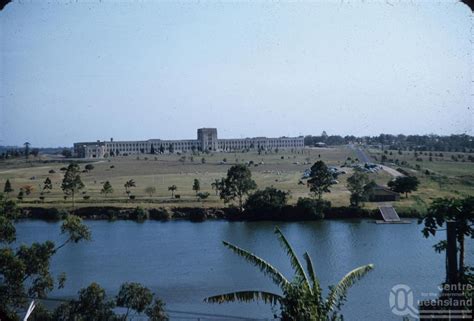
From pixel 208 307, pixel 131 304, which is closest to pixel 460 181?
pixel 208 307

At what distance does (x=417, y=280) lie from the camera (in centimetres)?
704

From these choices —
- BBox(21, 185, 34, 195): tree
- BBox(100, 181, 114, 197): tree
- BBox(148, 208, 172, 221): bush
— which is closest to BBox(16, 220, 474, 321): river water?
BBox(148, 208, 172, 221): bush

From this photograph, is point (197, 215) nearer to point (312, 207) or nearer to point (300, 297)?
point (312, 207)

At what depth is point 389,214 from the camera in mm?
12875

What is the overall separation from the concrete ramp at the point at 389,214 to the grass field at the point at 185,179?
50cm

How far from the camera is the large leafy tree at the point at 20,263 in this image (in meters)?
3.94

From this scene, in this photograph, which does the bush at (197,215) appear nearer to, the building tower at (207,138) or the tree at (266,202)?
the tree at (266,202)

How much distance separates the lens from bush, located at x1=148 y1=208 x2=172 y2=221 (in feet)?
45.9

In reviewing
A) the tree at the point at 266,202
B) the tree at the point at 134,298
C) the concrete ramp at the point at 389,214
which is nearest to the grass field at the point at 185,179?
the concrete ramp at the point at 389,214

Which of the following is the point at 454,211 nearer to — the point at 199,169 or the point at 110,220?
the point at 110,220

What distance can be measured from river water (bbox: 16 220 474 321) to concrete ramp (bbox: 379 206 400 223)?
45 cm

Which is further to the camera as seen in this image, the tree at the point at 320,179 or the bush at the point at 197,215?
the tree at the point at 320,179

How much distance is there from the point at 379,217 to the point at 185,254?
5.95 meters

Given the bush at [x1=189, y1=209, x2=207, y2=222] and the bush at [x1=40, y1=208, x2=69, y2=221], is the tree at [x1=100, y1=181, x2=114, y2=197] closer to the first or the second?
the bush at [x1=40, y1=208, x2=69, y2=221]
